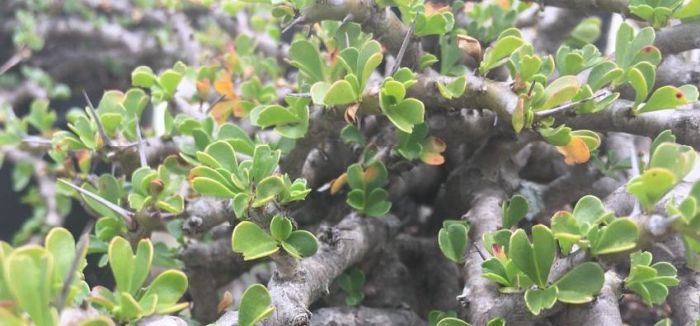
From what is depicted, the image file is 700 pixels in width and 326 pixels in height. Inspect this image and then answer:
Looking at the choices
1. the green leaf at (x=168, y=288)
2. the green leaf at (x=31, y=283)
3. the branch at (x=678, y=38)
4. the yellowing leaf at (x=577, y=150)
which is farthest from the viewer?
the branch at (x=678, y=38)

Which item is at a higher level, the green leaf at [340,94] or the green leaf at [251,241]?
the green leaf at [340,94]

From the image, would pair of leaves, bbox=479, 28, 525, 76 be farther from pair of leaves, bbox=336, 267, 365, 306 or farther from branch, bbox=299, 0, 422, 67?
pair of leaves, bbox=336, 267, 365, 306

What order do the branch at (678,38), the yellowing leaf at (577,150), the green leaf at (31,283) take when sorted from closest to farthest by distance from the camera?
1. the green leaf at (31,283)
2. the yellowing leaf at (577,150)
3. the branch at (678,38)

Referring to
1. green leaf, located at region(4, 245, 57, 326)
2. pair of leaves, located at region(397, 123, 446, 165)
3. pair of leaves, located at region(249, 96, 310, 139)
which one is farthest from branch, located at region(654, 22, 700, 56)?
green leaf, located at region(4, 245, 57, 326)

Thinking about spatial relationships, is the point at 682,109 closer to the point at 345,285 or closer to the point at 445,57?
the point at 445,57

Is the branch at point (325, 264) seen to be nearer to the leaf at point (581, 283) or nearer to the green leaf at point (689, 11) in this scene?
the leaf at point (581, 283)

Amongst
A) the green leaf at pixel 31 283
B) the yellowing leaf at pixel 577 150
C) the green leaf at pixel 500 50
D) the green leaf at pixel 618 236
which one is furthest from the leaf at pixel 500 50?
the green leaf at pixel 31 283

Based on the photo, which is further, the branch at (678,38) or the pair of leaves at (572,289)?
the branch at (678,38)
